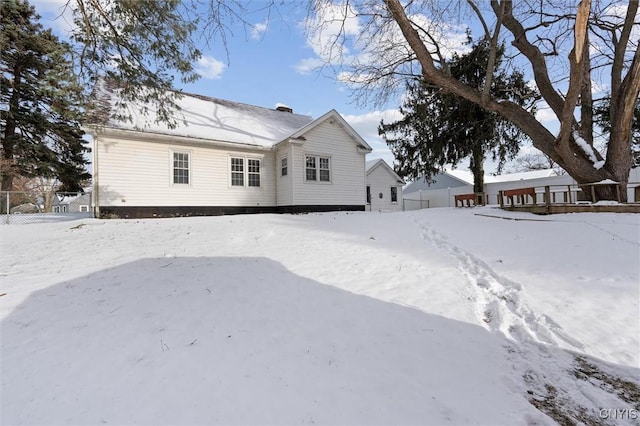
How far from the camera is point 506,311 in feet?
11.3

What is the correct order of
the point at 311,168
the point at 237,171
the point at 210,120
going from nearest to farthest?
the point at 237,171 → the point at 311,168 → the point at 210,120

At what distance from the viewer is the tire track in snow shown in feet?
9.62

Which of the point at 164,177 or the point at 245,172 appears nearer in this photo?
the point at 164,177

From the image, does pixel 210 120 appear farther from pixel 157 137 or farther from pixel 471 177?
pixel 471 177

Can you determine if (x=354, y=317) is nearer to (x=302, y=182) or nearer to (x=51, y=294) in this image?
(x=51, y=294)

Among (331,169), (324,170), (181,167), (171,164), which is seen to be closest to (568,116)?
(331,169)

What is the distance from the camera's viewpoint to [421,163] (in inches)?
804

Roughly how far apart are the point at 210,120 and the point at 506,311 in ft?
46.7

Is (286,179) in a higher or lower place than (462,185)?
lower

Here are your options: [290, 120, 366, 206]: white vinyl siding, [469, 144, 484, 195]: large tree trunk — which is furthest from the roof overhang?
[469, 144, 484, 195]: large tree trunk

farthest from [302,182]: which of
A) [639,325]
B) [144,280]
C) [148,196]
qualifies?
[639,325]

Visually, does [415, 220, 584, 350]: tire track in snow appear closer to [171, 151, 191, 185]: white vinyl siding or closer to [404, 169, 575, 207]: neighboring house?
[171, 151, 191, 185]: white vinyl siding

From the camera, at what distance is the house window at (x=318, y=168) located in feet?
45.4

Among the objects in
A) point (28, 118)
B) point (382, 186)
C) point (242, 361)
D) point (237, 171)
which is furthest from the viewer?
point (382, 186)
